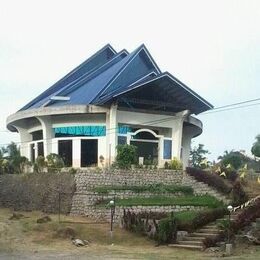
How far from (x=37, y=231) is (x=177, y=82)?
51.3 ft

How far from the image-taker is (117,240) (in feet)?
64.7

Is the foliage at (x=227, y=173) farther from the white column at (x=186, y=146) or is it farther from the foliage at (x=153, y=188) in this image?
the white column at (x=186, y=146)

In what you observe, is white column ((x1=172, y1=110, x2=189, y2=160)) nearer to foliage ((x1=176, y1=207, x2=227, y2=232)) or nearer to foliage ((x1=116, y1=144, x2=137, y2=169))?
foliage ((x1=116, y1=144, x2=137, y2=169))

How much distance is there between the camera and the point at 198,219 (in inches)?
774

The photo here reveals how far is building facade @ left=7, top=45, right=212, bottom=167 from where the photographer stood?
108 ft

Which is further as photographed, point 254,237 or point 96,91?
point 96,91

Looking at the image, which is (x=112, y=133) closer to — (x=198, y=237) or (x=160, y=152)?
(x=160, y=152)

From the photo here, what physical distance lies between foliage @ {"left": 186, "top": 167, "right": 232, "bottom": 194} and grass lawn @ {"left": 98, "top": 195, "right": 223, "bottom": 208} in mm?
728

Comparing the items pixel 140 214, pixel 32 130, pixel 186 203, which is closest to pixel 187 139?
pixel 32 130

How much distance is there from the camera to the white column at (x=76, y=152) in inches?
1305

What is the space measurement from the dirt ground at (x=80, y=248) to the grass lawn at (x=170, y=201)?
1.78 m

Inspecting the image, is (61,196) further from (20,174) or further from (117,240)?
(117,240)

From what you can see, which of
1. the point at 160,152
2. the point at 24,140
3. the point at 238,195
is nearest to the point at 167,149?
the point at 160,152

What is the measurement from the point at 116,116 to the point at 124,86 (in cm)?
239
